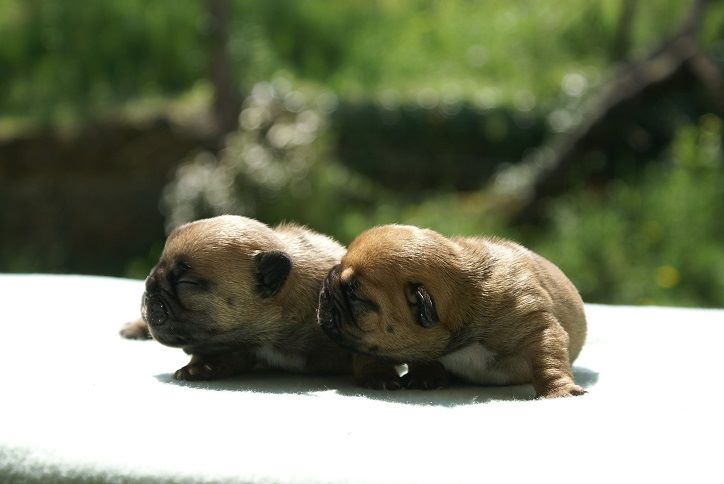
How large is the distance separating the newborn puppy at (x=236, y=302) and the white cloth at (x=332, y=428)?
90 mm

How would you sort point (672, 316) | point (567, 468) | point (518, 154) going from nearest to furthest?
point (567, 468), point (672, 316), point (518, 154)

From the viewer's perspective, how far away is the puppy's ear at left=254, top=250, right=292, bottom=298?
3.31 meters

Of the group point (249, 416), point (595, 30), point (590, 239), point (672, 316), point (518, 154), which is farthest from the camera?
point (595, 30)

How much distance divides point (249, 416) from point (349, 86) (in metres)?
12.4

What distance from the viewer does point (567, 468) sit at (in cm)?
238

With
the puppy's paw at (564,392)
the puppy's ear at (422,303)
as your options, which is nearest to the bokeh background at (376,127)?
the puppy's paw at (564,392)

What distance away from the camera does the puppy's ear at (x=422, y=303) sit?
3133 mm

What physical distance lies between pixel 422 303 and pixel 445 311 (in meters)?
0.12

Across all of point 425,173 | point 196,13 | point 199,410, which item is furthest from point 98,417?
point 196,13

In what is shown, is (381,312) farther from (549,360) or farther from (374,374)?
(549,360)

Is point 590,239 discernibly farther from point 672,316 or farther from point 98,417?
point 98,417

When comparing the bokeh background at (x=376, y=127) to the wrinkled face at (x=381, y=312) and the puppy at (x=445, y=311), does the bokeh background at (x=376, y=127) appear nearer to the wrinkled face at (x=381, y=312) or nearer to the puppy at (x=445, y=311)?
the puppy at (x=445, y=311)

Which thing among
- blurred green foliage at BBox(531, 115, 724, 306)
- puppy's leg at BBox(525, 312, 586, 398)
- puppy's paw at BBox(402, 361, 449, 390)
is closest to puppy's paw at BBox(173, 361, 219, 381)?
puppy's paw at BBox(402, 361, 449, 390)

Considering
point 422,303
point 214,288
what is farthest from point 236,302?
point 422,303
